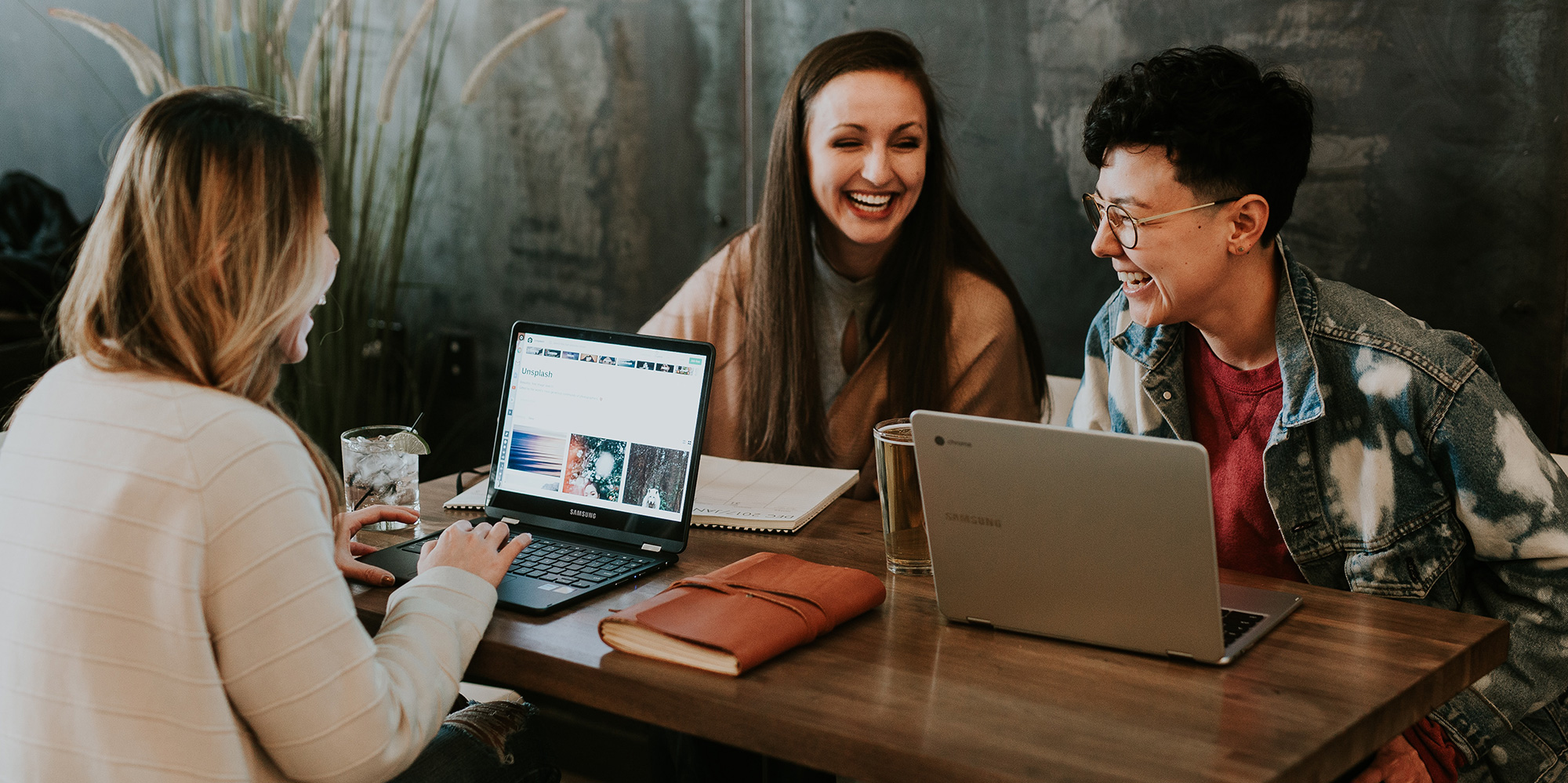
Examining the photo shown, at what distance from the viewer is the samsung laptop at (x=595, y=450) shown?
4.90 ft

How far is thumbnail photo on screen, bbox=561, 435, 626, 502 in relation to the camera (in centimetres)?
154

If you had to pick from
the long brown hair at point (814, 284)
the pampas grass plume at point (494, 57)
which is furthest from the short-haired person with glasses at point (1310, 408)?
the pampas grass plume at point (494, 57)

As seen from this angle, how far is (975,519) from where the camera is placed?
1.21 metres

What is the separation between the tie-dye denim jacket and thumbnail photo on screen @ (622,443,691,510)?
0.73 m

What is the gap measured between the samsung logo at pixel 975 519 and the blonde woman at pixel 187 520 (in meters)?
0.52

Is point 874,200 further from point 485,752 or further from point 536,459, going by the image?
point 485,752

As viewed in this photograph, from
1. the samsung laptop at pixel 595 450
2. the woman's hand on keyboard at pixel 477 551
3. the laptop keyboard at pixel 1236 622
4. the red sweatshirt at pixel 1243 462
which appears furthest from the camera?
the red sweatshirt at pixel 1243 462

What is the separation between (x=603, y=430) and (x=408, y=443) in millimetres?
293

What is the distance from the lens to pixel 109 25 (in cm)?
251

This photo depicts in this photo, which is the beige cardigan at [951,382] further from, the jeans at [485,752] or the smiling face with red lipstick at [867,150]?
the jeans at [485,752]

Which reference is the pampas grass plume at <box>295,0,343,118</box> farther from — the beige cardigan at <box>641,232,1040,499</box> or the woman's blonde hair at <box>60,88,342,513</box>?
the woman's blonde hair at <box>60,88,342,513</box>

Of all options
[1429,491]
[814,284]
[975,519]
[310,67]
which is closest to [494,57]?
[310,67]

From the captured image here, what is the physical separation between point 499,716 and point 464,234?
7.80 ft

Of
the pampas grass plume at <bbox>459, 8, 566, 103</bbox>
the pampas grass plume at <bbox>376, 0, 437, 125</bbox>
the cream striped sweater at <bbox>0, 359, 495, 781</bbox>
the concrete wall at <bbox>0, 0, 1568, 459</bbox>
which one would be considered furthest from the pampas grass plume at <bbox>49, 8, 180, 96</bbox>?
the cream striped sweater at <bbox>0, 359, 495, 781</bbox>
